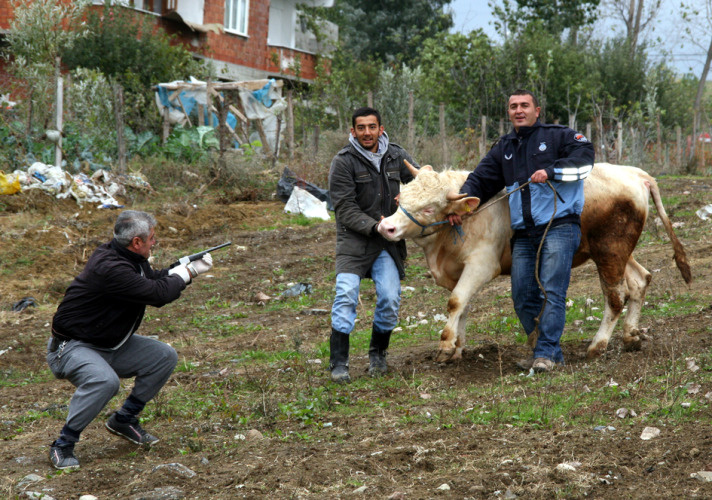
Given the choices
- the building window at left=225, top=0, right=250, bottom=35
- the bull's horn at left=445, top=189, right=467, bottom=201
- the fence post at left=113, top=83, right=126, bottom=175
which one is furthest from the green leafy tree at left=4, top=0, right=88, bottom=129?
the bull's horn at left=445, top=189, right=467, bottom=201

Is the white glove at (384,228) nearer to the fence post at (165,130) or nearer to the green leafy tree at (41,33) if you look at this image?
the fence post at (165,130)

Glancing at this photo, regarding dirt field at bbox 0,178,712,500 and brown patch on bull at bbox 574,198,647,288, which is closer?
dirt field at bbox 0,178,712,500

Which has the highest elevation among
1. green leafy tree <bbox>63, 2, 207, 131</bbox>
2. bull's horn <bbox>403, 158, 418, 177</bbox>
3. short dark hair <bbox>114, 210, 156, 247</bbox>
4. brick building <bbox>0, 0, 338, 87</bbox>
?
brick building <bbox>0, 0, 338, 87</bbox>

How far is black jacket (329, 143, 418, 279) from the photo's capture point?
583 centimetres

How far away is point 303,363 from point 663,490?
11.9 ft

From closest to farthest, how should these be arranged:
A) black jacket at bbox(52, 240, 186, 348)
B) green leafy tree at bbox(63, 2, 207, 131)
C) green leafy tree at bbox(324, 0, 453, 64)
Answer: black jacket at bbox(52, 240, 186, 348) → green leafy tree at bbox(63, 2, 207, 131) → green leafy tree at bbox(324, 0, 453, 64)

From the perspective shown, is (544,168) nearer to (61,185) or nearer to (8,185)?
(61,185)

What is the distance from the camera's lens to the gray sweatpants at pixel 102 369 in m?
4.50

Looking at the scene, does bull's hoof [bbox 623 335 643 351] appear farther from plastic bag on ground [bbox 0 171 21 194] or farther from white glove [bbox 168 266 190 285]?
plastic bag on ground [bbox 0 171 21 194]

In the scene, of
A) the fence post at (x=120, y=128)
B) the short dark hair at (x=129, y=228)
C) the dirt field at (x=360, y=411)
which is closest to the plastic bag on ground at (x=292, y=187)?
the fence post at (x=120, y=128)

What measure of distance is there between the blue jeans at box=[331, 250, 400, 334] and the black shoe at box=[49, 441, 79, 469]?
6.81 feet

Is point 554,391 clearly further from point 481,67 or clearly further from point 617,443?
point 481,67

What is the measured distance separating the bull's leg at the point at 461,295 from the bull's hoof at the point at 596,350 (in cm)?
98

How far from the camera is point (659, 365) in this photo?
559 cm
